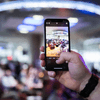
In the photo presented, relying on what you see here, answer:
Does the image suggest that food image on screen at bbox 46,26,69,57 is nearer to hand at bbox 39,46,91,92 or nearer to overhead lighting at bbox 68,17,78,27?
hand at bbox 39,46,91,92

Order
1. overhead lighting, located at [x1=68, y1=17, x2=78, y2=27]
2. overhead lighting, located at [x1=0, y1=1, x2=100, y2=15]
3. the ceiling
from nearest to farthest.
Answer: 1. overhead lighting, located at [x1=0, y1=1, x2=100, y2=15]
2. the ceiling
3. overhead lighting, located at [x1=68, y1=17, x2=78, y2=27]

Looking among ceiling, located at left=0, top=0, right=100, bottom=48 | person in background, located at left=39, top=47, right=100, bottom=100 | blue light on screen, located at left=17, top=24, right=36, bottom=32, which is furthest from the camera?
blue light on screen, located at left=17, top=24, right=36, bottom=32

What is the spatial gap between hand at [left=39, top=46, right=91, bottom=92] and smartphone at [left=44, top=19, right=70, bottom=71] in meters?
0.03

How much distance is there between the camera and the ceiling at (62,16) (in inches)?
82.7

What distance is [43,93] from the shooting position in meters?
2.27

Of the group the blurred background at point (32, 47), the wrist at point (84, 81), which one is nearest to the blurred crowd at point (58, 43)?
the wrist at point (84, 81)

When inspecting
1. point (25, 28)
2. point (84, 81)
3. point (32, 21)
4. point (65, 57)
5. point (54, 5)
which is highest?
point (54, 5)

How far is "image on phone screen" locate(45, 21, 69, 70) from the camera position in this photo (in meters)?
0.67

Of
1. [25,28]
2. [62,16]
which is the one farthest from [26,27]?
[62,16]

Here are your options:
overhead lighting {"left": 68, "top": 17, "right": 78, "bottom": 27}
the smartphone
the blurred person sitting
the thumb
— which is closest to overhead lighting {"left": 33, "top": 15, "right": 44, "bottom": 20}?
overhead lighting {"left": 68, "top": 17, "right": 78, "bottom": 27}

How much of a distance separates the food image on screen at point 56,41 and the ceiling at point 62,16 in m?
1.43

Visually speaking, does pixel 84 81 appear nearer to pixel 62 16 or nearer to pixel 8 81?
pixel 62 16

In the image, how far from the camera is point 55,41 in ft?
2.24

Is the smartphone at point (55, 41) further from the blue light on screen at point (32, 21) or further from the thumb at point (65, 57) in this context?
the blue light on screen at point (32, 21)
